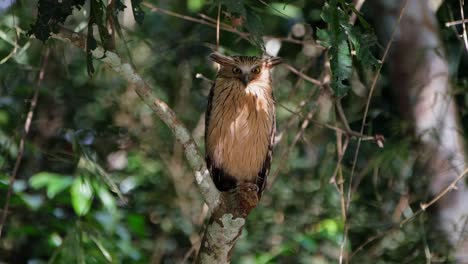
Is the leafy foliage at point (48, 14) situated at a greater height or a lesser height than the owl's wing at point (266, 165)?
greater

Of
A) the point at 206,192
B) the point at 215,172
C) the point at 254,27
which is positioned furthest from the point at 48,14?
the point at 215,172

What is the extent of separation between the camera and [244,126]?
13.6ft

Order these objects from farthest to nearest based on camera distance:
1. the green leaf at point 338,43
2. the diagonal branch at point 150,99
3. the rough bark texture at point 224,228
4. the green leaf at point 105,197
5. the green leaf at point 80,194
Result: the green leaf at point 105,197 → the green leaf at point 80,194 → the rough bark texture at point 224,228 → the diagonal branch at point 150,99 → the green leaf at point 338,43

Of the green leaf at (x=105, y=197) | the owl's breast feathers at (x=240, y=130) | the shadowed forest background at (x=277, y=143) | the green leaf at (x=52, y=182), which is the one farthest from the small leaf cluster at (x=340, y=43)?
the green leaf at (x=52, y=182)

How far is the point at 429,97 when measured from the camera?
436 cm

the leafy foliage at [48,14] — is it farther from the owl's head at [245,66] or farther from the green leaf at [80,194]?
the owl's head at [245,66]

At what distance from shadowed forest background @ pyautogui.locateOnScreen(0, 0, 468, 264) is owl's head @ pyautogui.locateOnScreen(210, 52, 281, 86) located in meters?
0.16

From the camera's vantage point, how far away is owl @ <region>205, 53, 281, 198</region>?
414cm

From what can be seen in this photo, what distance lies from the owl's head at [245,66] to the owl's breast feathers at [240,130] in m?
0.04

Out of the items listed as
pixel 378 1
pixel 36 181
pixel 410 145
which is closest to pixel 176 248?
pixel 36 181

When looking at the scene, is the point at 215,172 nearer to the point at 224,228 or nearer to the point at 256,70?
the point at 256,70

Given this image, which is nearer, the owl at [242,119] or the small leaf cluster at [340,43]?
the small leaf cluster at [340,43]

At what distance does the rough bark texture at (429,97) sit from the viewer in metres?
4.21

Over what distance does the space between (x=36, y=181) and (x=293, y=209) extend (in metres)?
2.00
